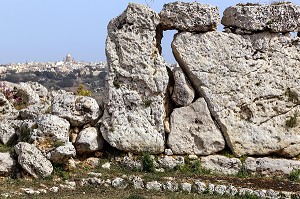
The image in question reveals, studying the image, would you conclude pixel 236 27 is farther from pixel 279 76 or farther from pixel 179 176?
pixel 179 176

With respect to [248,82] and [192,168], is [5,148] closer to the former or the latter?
[192,168]

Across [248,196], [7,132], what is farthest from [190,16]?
[7,132]

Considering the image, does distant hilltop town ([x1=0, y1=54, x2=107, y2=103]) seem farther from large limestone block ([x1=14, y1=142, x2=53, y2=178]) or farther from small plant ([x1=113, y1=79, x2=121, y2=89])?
large limestone block ([x1=14, y1=142, x2=53, y2=178])

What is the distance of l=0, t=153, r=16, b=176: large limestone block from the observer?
17.5 meters

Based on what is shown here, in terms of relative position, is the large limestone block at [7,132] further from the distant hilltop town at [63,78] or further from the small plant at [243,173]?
the distant hilltop town at [63,78]

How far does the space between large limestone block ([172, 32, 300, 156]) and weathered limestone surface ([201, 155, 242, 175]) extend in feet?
2.03

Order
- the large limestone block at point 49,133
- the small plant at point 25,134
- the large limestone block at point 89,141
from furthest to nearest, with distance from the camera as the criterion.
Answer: the large limestone block at point 89,141 → the small plant at point 25,134 → the large limestone block at point 49,133

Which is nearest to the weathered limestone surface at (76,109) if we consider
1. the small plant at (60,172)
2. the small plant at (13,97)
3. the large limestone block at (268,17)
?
the small plant at (60,172)

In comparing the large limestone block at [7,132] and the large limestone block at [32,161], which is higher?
the large limestone block at [7,132]

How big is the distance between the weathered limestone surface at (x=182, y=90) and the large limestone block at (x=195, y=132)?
308 mm

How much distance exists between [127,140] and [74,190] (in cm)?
331

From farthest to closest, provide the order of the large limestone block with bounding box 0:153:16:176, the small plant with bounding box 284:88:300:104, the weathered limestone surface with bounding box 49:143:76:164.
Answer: the small plant with bounding box 284:88:300:104 → the weathered limestone surface with bounding box 49:143:76:164 → the large limestone block with bounding box 0:153:16:176

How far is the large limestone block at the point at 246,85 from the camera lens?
19.8 metres

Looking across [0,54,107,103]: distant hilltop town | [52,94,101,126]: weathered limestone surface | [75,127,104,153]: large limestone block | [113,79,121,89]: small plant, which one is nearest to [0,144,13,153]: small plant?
[52,94,101,126]: weathered limestone surface
